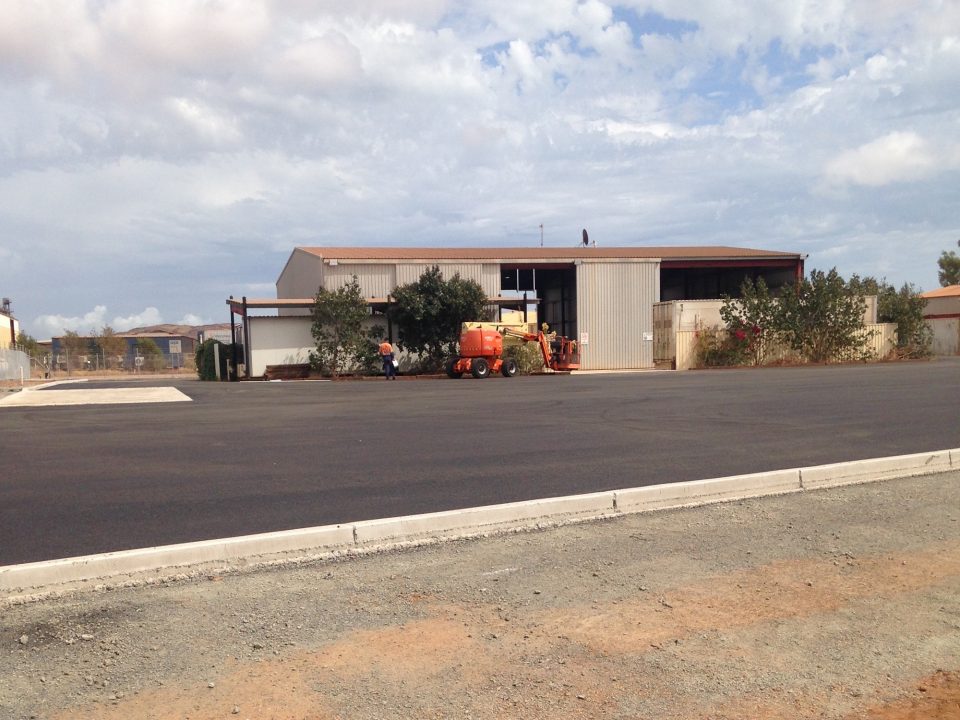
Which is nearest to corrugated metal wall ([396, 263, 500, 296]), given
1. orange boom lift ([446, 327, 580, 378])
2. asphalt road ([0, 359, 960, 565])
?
orange boom lift ([446, 327, 580, 378])

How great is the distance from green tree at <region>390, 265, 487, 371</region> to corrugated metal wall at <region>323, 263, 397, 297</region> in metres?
1.82

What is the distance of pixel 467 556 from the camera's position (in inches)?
253

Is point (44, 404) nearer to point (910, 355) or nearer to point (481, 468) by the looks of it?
point (481, 468)

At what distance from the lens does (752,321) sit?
39.7 m

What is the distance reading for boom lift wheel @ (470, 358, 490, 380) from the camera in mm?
32469

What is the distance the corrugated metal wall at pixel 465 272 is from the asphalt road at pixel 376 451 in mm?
18512

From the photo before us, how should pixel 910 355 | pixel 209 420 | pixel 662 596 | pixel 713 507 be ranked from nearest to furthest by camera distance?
pixel 662 596 < pixel 713 507 < pixel 209 420 < pixel 910 355

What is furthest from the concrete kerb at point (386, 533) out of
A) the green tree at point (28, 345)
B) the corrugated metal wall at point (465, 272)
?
the green tree at point (28, 345)

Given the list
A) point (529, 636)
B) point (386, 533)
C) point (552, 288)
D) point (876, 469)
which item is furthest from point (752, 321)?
point (529, 636)

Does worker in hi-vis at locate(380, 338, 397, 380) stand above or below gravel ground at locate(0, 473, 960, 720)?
above

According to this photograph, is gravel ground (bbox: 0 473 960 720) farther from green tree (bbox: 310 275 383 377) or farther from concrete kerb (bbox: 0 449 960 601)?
green tree (bbox: 310 275 383 377)

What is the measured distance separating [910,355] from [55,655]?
153 ft

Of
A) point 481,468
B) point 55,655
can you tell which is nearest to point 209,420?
point 481,468

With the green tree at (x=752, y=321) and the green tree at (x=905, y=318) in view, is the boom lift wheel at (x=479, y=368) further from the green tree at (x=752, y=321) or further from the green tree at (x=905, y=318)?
the green tree at (x=905, y=318)
